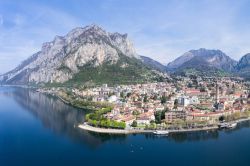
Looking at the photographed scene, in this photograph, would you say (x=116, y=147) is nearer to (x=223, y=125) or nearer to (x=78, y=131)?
(x=78, y=131)

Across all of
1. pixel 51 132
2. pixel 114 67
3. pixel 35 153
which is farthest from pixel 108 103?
pixel 114 67

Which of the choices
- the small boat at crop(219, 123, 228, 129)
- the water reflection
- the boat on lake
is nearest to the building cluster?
the small boat at crop(219, 123, 228, 129)

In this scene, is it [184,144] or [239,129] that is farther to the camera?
[239,129]

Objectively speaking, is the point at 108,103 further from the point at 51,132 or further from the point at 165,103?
the point at 51,132

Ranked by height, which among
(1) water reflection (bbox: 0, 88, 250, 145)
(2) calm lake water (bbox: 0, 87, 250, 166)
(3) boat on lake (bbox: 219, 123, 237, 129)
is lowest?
(2) calm lake water (bbox: 0, 87, 250, 166)

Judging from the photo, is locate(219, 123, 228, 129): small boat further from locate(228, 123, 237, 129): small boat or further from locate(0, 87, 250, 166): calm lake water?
locate(0, 87, 250, 166): calm lake water

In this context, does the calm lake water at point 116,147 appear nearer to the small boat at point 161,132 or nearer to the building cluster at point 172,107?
the small boat at point 161,132

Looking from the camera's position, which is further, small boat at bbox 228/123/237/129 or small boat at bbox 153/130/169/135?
small boat at bbox 228/123/237/129

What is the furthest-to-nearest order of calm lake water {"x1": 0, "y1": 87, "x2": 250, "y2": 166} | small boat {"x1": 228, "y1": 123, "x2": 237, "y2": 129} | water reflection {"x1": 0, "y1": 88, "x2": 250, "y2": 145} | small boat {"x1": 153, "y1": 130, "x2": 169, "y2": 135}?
small boat {"x1": 228, "y1": 123, "x2": 237, "y2": 129}, small boat {"x1": 153, "y1": 130, "x2": 169, "y2": 135}, water reflection {"x1": 0, "y1": 88, "x2": 250, "y2": 145}, calm lake water {"x1": 0, "y1": 87, "x2": 250, "y2": 166}

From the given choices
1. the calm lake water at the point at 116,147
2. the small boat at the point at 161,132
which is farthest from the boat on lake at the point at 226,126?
the small boat at the point at 161,132

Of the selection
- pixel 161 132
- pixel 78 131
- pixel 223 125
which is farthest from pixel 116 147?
pixel 223 125
